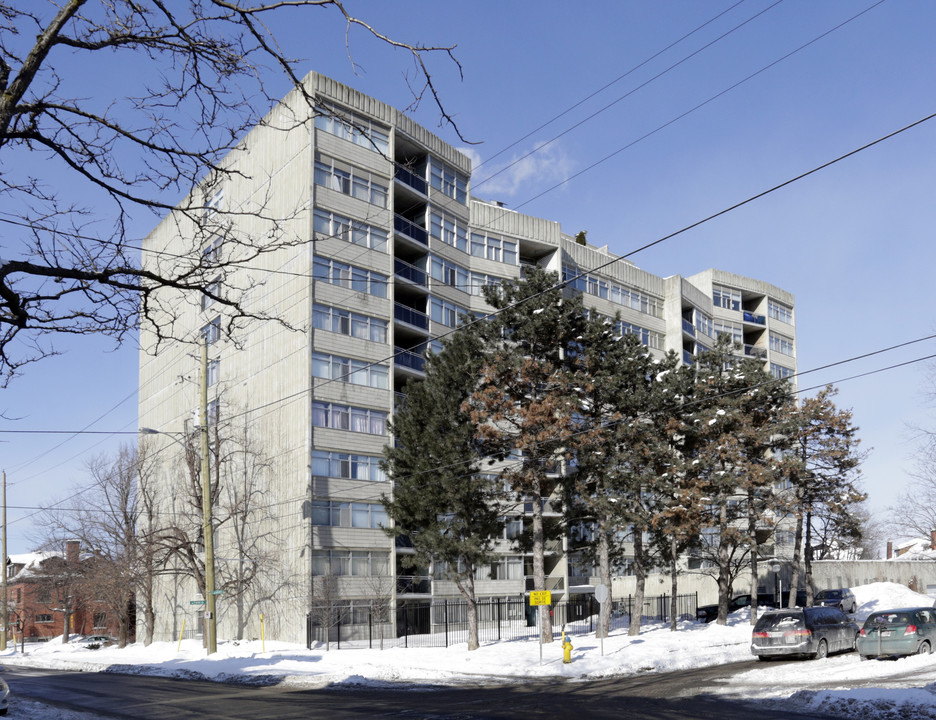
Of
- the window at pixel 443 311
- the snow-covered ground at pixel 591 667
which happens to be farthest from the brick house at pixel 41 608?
the window at pixel 443 311

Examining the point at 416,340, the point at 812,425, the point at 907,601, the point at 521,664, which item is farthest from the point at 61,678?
the point at 907,601

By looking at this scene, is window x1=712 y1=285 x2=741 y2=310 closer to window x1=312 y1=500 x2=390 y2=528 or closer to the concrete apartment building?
the concrete apartment building

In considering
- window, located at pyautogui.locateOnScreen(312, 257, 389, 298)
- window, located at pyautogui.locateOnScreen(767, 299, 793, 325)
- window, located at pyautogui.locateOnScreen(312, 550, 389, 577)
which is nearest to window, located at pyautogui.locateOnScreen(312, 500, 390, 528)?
window, located at pyautogui.locateOnScreen(312, 550, 389, 577)

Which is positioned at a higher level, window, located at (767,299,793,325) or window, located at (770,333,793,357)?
window, located at (767,299,793,325)

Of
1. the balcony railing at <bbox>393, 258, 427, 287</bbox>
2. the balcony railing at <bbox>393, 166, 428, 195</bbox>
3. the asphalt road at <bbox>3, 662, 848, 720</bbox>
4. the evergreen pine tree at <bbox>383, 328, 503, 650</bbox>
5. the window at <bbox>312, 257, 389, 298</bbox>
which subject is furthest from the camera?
the balcony railing at <bbox>393, 166, 428, 195</bbox>

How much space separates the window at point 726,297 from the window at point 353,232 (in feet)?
129

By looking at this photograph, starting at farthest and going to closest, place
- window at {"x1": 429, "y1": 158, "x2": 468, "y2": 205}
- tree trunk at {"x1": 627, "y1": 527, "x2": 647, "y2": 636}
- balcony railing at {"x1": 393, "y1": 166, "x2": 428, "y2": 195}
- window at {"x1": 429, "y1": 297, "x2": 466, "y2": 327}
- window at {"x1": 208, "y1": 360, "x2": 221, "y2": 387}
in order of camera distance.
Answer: window at {"x1": 429, "y1": 158, "x2": 468, "y2": 205}, window at {"x1": 429, "y1": 297, "x2": 466, "y2": 327}, window at {"x1": 208, "y1": 360, "x2": 221, "y2": 387}, balcony railing at {"x1": 393, "y1": 166, "x2": 428, "y2": 195}, tree trunk at {"x1": 627, "y1": 527, "x2": 647, "y2": 636}

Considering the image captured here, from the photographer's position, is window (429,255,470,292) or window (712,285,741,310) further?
window (712,285,741,310)

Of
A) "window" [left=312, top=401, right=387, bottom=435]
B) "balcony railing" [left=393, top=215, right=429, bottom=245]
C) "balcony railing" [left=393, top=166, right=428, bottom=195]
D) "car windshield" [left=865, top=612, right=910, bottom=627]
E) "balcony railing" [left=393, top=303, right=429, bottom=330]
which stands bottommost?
"car windshield" [left=865, top=612, right=910, bottom=627]

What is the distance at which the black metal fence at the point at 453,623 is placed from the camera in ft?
141

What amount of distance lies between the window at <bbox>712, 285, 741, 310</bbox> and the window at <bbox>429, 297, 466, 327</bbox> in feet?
108

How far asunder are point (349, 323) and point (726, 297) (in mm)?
44369

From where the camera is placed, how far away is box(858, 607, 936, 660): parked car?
25.4 metres

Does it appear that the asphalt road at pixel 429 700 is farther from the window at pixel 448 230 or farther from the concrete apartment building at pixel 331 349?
the window at pixel 448 230
